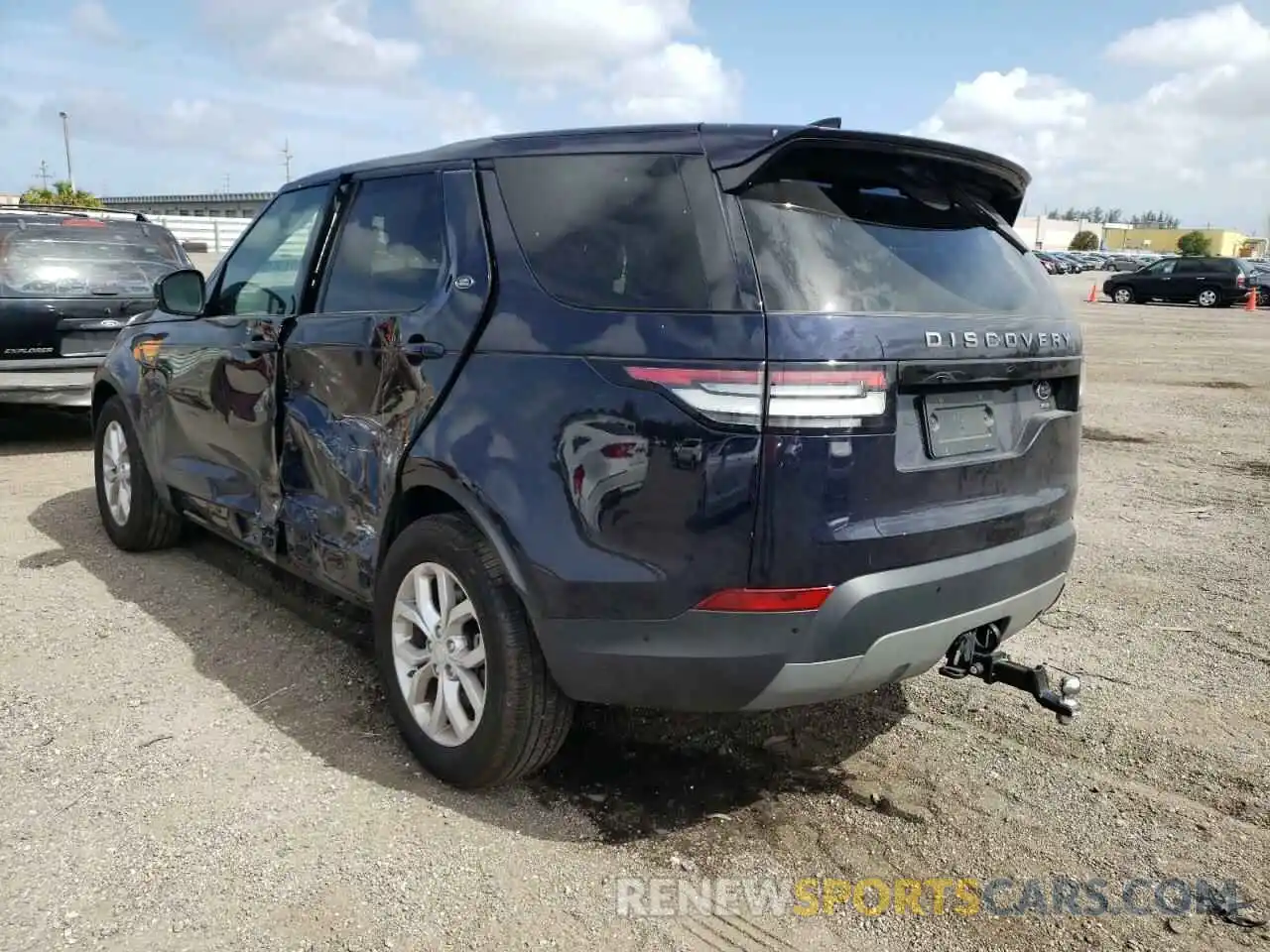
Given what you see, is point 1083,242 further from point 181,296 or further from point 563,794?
point 563,794

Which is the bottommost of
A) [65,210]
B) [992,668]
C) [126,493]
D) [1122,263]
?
[992,668]

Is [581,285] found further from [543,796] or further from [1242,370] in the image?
[1242,370]

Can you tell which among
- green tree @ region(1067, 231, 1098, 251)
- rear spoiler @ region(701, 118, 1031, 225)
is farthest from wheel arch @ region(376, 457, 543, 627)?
green tree @ region(1067, 231, 1098, 251)

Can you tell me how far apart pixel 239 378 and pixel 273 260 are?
50cm

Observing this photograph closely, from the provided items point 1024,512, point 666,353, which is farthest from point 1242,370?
point 666,353

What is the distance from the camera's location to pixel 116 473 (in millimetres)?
5465

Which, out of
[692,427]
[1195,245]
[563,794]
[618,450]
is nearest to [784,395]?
[692,427]

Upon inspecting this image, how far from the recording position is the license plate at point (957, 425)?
106 inches

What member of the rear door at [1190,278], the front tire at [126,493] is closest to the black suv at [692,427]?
the front tire at [126,493]

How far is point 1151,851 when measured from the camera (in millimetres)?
2855

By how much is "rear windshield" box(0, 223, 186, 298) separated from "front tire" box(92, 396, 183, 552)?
9.09 feet

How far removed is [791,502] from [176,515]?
151 inches

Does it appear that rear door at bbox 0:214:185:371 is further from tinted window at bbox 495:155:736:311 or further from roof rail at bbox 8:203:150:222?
tinted window at bbox 495:155:736:311

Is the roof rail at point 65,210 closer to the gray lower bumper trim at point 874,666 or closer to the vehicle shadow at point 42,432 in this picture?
the vehicle shadow at point 42,432
